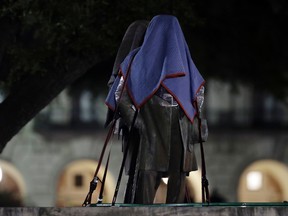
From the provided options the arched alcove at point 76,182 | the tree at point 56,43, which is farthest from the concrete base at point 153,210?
the arched alcove at point 76,182

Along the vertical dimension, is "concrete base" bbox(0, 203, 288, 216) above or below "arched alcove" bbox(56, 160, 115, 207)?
above

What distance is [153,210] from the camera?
23.4ft

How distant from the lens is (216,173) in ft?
120

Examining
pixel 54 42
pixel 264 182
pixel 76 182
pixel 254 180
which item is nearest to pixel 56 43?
pixel 54 42

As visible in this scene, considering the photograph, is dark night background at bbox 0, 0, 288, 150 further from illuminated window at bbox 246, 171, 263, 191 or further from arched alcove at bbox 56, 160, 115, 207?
illuminated window at bbox 246, 171, 263, 191

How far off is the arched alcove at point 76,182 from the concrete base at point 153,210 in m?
28.9

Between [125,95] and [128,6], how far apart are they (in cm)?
368

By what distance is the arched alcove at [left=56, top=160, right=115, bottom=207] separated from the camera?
120 feet

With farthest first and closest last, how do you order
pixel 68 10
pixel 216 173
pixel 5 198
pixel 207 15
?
pixel 216 173 < pixel 207 15 < pixel 5 198 < pixel 68 10

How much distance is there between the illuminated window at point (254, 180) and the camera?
38156 mm

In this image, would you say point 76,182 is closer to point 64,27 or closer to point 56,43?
point 56,43

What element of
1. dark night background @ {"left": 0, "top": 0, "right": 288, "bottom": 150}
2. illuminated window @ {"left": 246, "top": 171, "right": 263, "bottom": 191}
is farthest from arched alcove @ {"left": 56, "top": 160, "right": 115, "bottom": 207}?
dark night background @ {"left": 0, "top": 0, "right": 288, "bottom": 150}

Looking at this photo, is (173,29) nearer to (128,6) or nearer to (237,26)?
(128,6)

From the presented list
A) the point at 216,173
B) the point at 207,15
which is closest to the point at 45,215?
the point at 207,15
